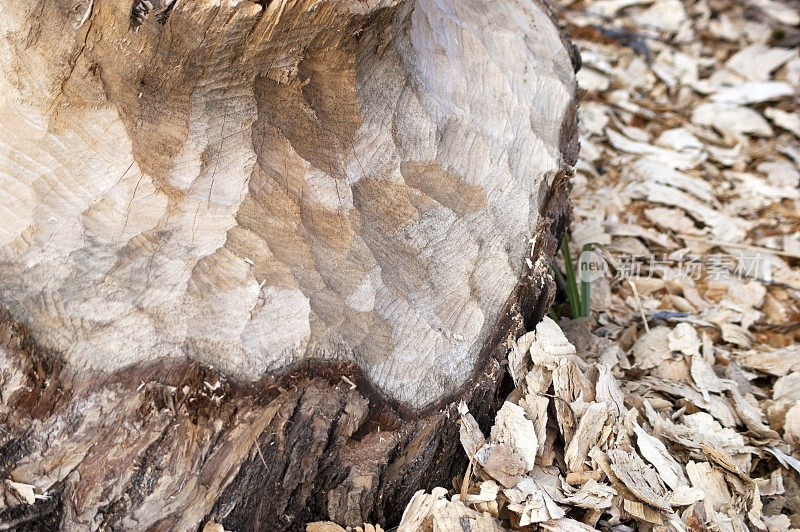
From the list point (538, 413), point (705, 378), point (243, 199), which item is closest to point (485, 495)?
point (538, 413)

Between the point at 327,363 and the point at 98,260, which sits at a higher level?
the point at 98,260

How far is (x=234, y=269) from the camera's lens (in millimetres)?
1071

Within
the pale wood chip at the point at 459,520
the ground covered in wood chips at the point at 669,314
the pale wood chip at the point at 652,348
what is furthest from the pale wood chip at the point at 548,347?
the pale wood chip at the point at 652,348

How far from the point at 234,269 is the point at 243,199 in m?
0.12

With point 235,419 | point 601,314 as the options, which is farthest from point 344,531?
point 601,314

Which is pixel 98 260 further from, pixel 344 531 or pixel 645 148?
pixel 645 148

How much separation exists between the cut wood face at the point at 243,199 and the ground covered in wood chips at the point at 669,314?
0.20 meters

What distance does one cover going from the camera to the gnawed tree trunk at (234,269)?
0.99 m

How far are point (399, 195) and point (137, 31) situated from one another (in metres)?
0.47

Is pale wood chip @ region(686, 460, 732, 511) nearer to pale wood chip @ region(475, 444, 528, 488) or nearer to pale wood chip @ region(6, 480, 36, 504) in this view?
pale wood chip @ region(475, 444, 528, 488)

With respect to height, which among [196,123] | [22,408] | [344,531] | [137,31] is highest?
[137,31]

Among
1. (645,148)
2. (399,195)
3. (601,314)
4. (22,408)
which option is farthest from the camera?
(645,148)

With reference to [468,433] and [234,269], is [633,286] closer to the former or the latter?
[468,433]

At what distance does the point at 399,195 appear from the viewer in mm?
1213
